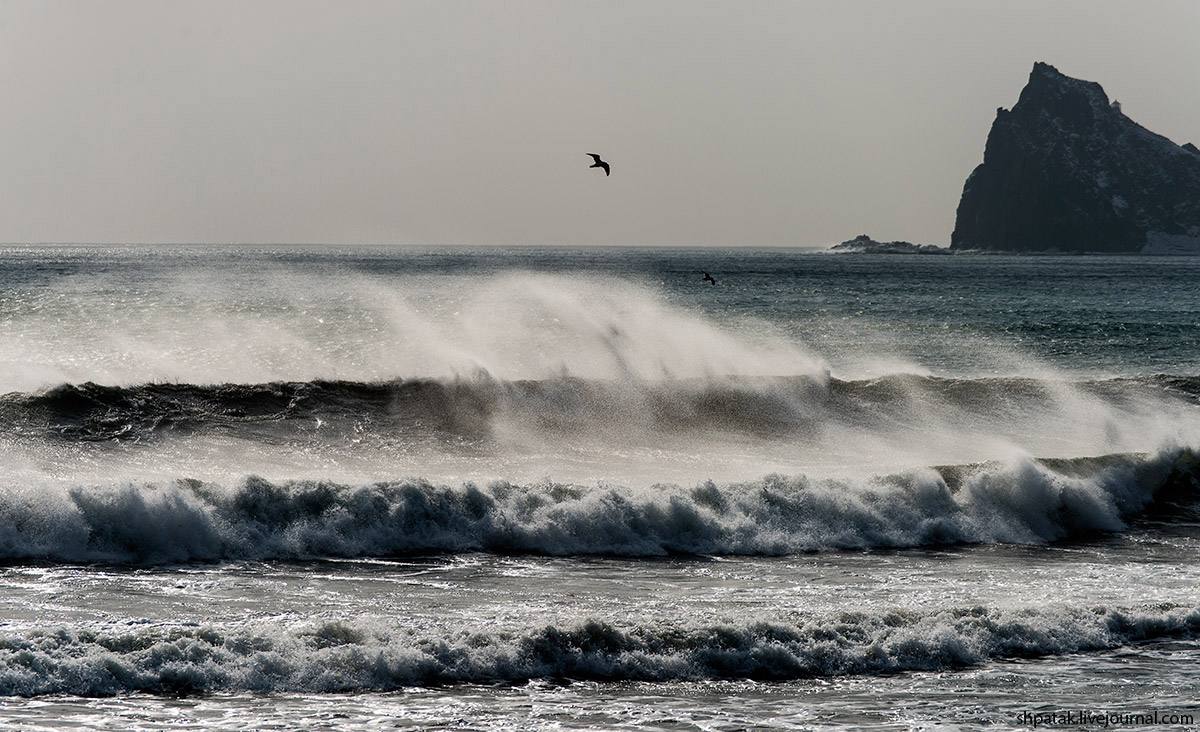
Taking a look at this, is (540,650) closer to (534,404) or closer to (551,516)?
(551,516)

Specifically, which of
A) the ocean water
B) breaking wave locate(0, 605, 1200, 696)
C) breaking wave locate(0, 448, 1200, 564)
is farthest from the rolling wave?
breaking wave locate(0, 605, 1200, 696)

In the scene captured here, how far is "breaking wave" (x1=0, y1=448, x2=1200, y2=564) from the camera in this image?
1717 cm

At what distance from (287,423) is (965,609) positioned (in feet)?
47.1

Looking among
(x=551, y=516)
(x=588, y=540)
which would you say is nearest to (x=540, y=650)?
(x=588, y=540)

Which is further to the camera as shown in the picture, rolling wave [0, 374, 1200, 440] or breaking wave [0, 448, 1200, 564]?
rolling wave [0, 374, 1200, 440]

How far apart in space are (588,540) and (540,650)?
5.10 m

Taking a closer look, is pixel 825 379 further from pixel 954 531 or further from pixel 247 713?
pixel 247 713

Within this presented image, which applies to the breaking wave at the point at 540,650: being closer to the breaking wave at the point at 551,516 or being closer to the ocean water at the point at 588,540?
the ocean water at the point at 588,540

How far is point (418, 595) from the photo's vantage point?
1548 centimetres

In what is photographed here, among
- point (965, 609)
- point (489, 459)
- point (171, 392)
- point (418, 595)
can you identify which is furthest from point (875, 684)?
point (171, 392)

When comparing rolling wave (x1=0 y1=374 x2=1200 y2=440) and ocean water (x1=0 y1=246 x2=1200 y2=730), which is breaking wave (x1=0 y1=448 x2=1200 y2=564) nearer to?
ocean water (x1=0 y1=246 x2=1200 y2=730)

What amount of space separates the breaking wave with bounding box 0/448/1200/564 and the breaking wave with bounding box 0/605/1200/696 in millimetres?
4119

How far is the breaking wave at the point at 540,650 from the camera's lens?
1245cm

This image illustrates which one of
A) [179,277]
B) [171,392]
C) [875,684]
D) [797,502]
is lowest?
[875,684]
